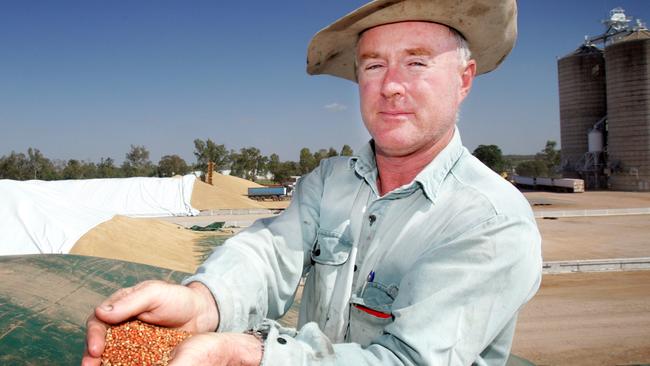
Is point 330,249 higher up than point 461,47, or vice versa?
point 461,47

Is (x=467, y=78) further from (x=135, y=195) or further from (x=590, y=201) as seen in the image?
(x=590, y=201)

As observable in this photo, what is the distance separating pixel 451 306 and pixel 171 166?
60.9 meters

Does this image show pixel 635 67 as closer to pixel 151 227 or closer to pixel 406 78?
pixel 151 227

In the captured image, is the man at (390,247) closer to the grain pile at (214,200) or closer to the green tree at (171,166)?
the grain pile at (214,200)

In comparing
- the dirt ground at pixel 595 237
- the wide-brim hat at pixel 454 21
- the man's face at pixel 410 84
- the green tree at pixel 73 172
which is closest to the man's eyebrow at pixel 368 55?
the man's face at pixel 410 84

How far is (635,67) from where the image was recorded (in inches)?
1356

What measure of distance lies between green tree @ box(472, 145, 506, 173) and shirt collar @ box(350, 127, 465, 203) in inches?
2461

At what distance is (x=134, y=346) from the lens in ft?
4.18

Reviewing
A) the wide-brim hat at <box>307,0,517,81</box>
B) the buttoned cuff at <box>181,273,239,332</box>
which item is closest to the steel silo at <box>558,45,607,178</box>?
the wide-brim hat at <box>307,0,517,81</box>

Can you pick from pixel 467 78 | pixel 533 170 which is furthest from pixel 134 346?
pixel 533 170

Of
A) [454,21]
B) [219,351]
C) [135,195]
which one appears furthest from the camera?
[135,195]

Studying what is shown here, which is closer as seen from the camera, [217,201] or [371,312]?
[371,312]

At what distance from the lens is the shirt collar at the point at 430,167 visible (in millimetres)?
1520

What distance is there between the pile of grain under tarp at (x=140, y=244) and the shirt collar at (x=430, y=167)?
27.7 ft
